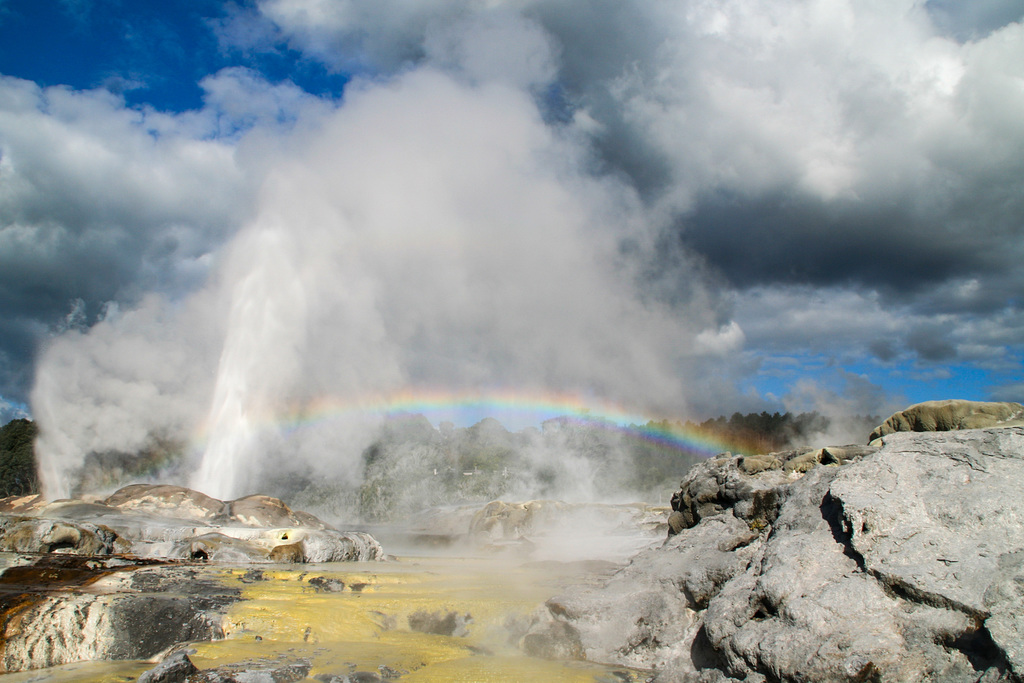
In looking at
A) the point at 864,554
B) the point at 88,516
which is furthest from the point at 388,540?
the point at 864,554

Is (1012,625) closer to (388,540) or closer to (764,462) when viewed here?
(764,462)

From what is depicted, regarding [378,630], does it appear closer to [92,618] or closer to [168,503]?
[92,618]

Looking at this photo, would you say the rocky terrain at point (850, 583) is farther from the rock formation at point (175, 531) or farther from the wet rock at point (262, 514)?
the wet rock at point (262, 514)

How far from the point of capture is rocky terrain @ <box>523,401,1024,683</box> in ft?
15.2

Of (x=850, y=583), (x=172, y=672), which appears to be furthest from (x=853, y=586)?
(x=172, y=672)

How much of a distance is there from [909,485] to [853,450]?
95.5 inches

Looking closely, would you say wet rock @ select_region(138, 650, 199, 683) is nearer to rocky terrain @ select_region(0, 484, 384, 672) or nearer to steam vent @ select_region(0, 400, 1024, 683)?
steam vent @ select_region(0, 400, 1024, 683)

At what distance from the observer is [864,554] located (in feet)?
17.8

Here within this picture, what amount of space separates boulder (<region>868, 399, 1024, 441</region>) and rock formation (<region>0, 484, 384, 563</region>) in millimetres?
11833

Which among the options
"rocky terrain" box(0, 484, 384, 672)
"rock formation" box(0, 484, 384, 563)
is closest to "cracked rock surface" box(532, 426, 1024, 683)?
"rocky terrain" box(0, 484, 384, 672)

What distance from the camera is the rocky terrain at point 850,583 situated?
4629 mm

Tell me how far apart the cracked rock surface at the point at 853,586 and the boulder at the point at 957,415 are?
150cm

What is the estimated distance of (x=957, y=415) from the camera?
823cm

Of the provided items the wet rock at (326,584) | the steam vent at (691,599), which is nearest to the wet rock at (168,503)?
the steam vent at (691,599)
